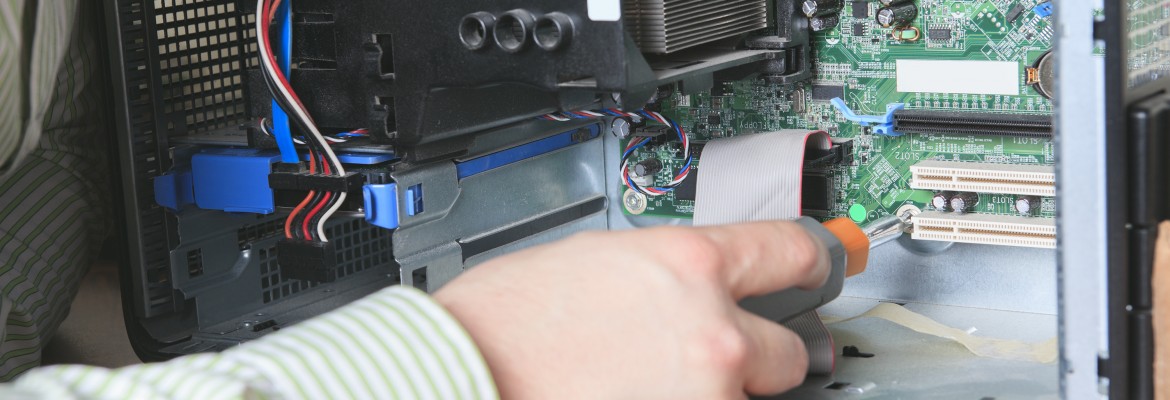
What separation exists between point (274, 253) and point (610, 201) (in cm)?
43

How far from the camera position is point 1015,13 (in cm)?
124

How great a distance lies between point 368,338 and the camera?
0.64 metres

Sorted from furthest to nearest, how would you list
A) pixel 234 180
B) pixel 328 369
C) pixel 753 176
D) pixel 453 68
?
pixel 753 176 < pixel 234 180 < pixel 453 68 < pixel 328 369

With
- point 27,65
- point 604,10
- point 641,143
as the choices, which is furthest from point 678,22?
point 27,65

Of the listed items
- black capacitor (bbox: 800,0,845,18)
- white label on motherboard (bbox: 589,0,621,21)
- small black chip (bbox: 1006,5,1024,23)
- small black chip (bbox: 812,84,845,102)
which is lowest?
small black chip (bbox: 812,84,845,102)

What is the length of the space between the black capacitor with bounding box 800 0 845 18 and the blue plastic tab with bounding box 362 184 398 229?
52 cm

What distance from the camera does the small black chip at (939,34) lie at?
1284mm

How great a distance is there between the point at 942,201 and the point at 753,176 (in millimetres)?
210

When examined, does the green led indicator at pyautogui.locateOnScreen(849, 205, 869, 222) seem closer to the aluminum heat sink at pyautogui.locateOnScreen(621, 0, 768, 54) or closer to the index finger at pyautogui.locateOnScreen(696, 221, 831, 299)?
the aluminum heat sink at pyautogui.locateOnScreen(621, 0, 768, 54)

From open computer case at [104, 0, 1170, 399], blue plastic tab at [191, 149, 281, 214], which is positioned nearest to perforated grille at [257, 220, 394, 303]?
open computer case at [104, 0, 1170, 399]

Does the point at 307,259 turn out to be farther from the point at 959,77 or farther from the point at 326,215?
the point at 959,77

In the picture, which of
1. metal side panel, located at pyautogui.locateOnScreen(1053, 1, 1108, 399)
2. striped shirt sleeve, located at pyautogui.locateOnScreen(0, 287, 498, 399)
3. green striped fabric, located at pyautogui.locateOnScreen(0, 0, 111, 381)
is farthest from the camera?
green striped fabric, located at pyautogui.locateOnScreen(0, 0, 111, 381)

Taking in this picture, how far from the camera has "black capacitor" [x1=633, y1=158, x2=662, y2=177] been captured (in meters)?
1.45

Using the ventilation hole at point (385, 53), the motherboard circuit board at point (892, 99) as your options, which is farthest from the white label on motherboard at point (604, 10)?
the motherboard circuit board at point (892, 99)
